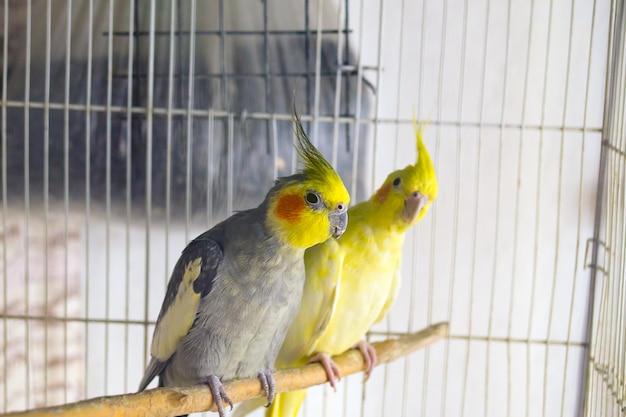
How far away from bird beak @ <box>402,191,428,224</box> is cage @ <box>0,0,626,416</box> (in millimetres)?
425

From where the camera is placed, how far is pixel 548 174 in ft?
5.10

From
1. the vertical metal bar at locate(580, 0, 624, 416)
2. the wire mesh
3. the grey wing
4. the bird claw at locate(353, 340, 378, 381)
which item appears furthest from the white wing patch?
the vertical metal bar at locate(580, 0, 624, 416)

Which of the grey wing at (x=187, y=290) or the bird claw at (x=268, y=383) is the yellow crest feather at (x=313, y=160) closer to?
the grey wing at (x=187, y=290)

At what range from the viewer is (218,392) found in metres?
0.86

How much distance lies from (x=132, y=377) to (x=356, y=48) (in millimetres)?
1077

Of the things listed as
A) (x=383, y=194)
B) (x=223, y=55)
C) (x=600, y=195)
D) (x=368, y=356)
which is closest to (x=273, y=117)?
(x=223, y=55)

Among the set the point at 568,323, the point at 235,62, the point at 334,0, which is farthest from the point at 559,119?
the point at 235,62

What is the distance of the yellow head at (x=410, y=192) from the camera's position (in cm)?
105

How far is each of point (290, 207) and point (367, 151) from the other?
2.49ft

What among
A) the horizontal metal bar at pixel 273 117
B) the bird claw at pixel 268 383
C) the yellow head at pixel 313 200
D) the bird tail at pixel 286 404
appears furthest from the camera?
the horizontal metal bar at pixel 273 117

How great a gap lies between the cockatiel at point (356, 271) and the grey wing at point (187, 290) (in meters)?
0.22

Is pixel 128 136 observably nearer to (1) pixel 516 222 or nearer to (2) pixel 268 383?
(2) pixel 268 383

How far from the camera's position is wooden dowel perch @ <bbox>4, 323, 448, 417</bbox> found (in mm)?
664

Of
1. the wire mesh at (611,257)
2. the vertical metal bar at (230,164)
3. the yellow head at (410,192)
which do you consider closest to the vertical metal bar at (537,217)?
the wire mesh at (611,257)
